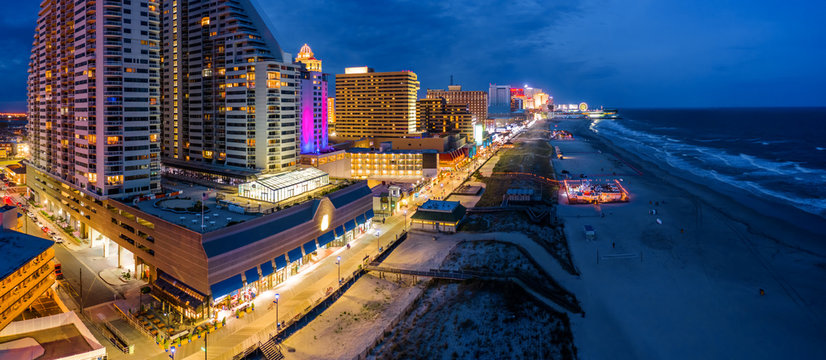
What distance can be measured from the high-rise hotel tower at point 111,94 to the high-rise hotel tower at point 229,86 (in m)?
18.0

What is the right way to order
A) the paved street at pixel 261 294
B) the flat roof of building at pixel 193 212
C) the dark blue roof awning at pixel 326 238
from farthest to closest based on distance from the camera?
the dark blue roof awning at pixel 326 238 → the flat roof of building at pixel 193 212 → the paved street at pixel 261 294

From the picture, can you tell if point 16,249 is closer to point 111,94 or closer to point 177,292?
point 177,292

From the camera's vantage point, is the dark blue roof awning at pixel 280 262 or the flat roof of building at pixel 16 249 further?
the dark blue roof awning at pixel 280 262

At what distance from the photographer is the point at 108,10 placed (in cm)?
5634

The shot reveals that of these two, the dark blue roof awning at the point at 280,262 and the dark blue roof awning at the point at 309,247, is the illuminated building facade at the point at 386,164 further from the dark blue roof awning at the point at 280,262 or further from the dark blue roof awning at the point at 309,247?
the dark blue roof awning at the point at 280,262

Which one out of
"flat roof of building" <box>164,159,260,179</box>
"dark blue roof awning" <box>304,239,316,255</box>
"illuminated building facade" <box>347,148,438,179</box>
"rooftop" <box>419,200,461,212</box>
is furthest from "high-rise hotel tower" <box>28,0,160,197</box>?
"illuminated building facade" <box>347,148,438,179</box>

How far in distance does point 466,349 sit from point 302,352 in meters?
14.0

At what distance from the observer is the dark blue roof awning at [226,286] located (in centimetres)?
4241

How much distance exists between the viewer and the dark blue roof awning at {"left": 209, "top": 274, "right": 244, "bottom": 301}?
42406mm

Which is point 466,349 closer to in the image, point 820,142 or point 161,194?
point 161,194

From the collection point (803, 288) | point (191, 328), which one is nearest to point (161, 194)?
point (191, 328)

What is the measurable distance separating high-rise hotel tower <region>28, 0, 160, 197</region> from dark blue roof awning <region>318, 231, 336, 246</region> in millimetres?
24909

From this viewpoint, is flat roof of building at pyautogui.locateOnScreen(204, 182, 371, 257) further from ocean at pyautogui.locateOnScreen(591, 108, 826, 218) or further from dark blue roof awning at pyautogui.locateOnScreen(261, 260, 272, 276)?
ocean at pyautogui.locateOnScreen(591, 108, 826, 218)

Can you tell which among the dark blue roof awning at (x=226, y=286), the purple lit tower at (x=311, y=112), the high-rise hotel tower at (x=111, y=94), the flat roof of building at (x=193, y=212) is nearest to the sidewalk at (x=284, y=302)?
the dark blue roof awning at (x=226, y=286)
